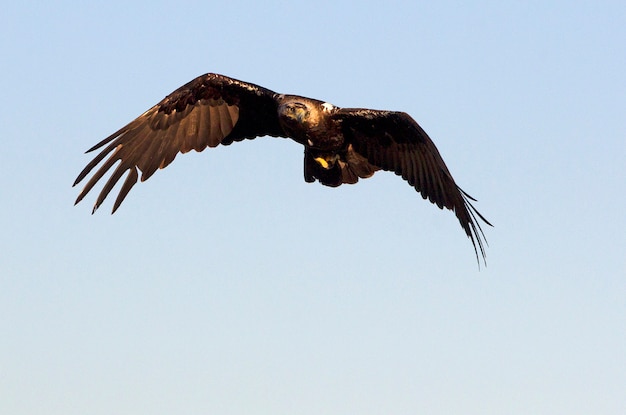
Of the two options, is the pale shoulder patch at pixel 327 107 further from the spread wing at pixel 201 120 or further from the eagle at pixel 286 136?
the spread wing at pixel 201 120

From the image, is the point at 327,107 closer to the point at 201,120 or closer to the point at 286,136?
the point at 286,136

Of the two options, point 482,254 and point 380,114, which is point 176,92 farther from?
point 482,254

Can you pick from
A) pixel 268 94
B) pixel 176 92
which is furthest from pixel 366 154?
pixel 176 92

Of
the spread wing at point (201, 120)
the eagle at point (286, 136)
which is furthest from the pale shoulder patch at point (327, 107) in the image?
the spread wing at point (201, 120)

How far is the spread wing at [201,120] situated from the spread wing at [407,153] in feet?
3.47

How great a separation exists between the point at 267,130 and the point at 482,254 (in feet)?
10.0

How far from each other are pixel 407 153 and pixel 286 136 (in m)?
1.50

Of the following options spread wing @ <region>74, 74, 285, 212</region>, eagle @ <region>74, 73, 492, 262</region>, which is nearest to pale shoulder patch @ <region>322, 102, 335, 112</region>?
eagle @ <region>74, 73, 492, 262</region>

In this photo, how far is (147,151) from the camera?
13.1 m

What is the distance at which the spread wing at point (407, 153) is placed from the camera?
40.4ft

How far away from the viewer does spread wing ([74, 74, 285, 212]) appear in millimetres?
13133

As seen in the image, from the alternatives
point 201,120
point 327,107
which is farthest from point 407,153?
point 201,120

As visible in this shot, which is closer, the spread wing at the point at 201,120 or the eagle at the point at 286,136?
the eagle at the point at 286,136

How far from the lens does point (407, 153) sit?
1266 centimetres
